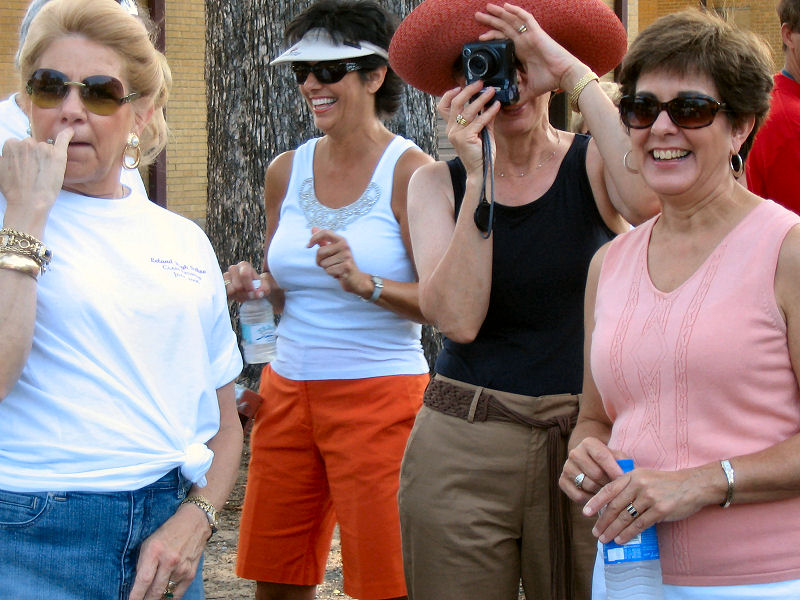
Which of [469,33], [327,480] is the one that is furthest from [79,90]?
[327,480]

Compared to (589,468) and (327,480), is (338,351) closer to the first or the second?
(327,480)

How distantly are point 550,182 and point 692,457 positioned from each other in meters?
0.90

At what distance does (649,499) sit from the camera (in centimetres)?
191

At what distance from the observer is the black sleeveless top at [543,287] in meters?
2.56

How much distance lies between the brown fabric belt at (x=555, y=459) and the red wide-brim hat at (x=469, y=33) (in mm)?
889

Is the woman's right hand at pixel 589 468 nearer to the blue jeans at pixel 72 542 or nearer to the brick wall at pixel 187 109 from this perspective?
the blue jeans at pixel 72 542

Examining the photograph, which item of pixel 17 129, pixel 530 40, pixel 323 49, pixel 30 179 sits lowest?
pixel 30 179

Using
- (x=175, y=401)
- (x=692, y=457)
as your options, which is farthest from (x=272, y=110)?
(x=692, y=457)

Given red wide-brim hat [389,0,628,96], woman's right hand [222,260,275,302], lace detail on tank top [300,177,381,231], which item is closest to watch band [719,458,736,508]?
red wide-brim hat [389,0,628,96]

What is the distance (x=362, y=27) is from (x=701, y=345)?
6.59ft

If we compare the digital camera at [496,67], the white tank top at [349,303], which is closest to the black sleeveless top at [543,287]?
the digital camera at [496,67]

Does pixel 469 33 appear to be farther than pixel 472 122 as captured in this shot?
Yes

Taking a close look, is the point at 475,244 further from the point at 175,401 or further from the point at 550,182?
the point at 175,401

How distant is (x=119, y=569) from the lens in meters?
2.08
